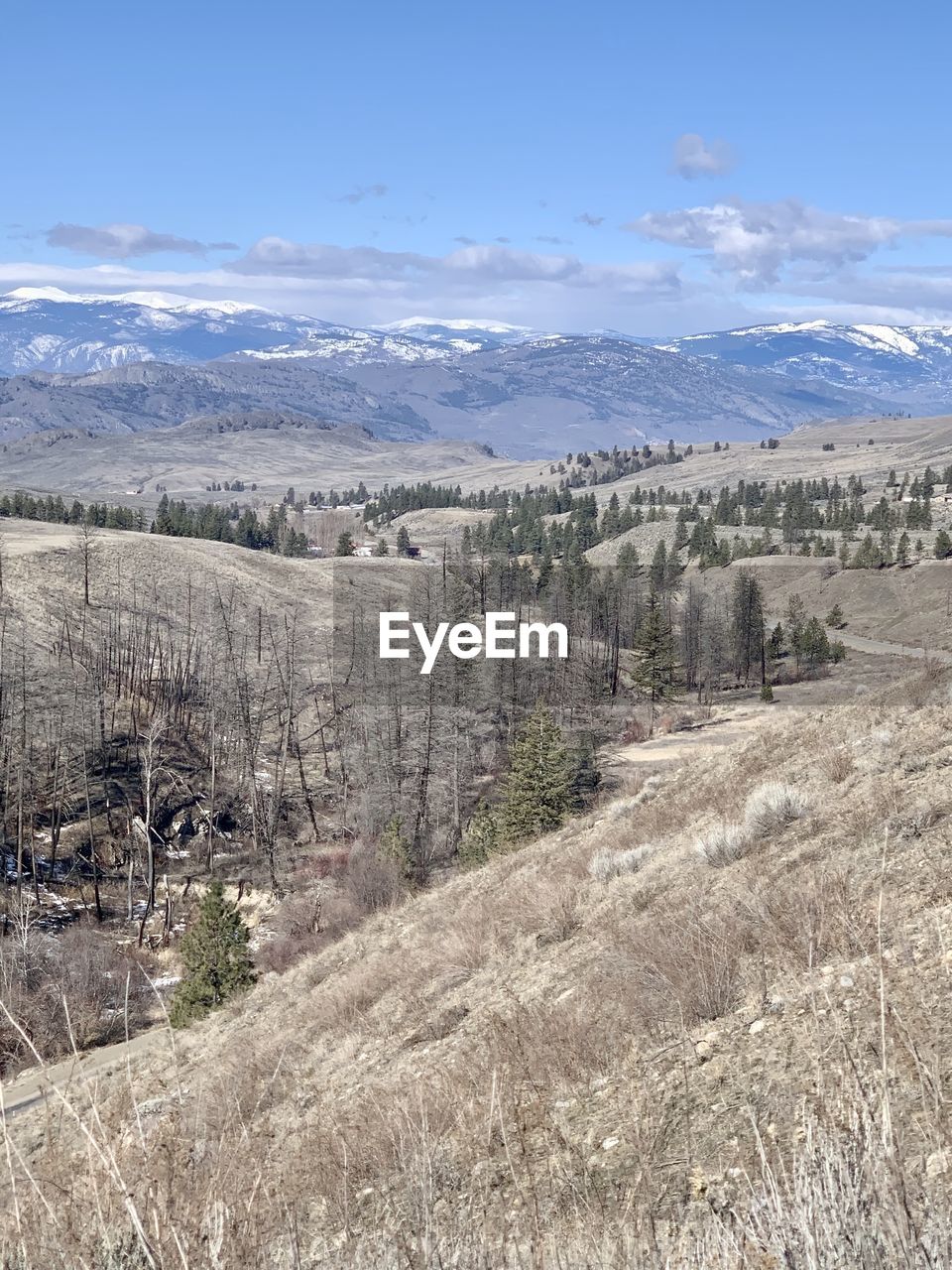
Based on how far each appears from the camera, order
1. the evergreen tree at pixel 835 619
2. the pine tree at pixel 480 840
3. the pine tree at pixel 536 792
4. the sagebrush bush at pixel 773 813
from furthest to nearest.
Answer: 1. the evergreen tree at pixel 835 619
2. the pine tree at pixel 536 792
3. the pine tree at pixel 480 840
4. the sagebrush bush at pixel 773 813

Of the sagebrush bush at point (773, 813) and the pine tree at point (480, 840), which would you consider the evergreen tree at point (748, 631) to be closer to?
the pine tree at point (480, 840)

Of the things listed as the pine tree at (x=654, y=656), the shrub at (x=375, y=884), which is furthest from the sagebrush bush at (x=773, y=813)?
the pine tree at (x=654, y=656)

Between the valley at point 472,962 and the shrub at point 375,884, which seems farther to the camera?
the shrub at point 375,884

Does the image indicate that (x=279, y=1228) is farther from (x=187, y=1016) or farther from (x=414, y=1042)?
(x=187, y=1016)

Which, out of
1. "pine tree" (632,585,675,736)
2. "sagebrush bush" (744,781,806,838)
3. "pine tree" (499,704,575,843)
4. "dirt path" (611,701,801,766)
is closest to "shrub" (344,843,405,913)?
"pine tree" (499,704,575,843)

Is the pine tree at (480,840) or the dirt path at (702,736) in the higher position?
the dirt path at (702,736)

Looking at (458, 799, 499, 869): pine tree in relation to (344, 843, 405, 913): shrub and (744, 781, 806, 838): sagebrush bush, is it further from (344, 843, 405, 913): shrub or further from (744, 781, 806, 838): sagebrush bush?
(744, 781, 806, 838): sagebrush bush

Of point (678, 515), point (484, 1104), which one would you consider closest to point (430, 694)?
point (484, 1104)
